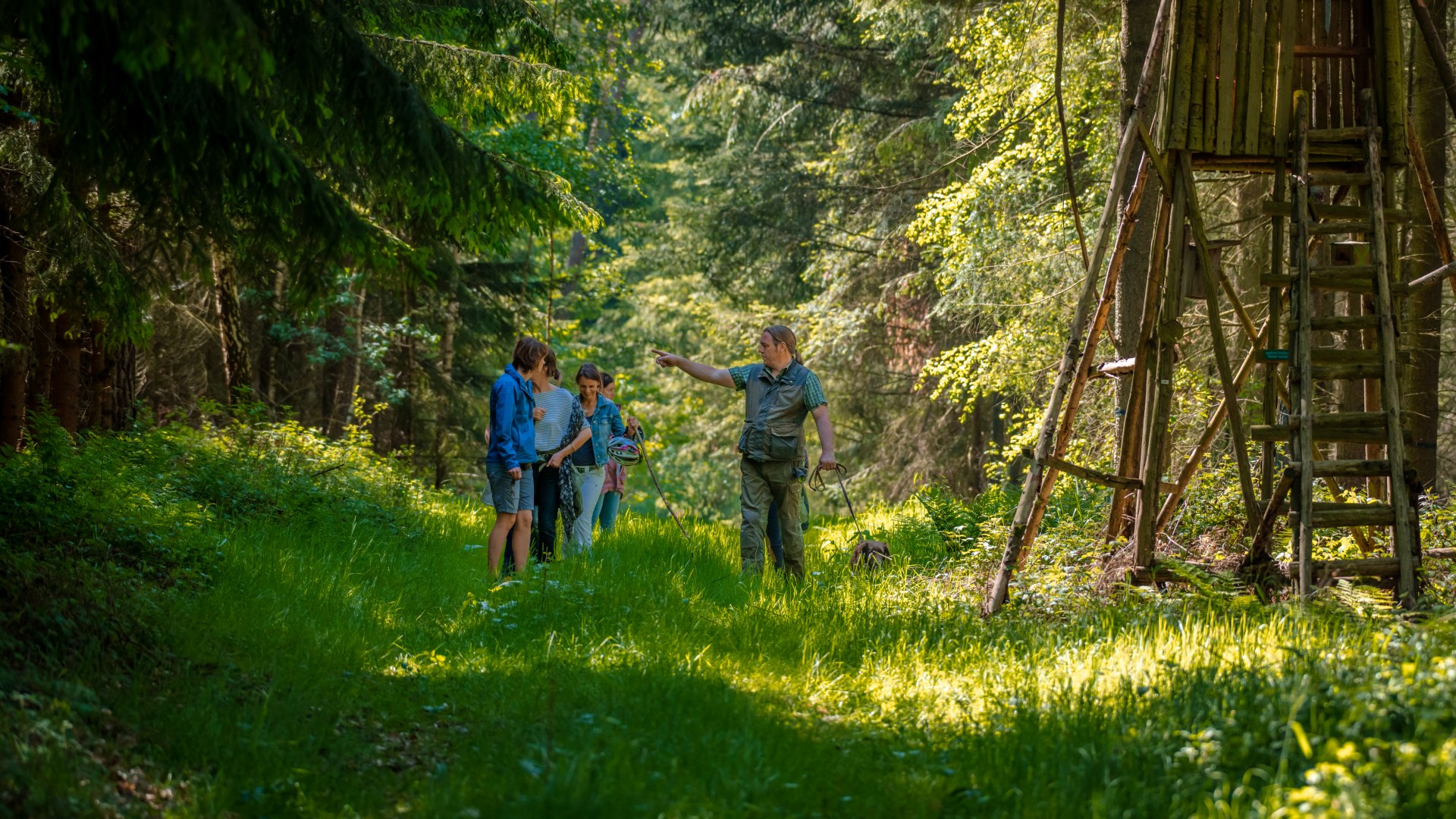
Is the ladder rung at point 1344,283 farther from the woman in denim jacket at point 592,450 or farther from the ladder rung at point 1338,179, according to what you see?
the woman in denim jacket at point 592,450

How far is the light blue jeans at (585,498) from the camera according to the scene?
945 centimetres

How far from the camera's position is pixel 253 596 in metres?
6.61

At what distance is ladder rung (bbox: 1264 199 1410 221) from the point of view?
7.18 m

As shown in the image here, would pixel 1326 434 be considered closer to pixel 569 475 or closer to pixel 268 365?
pixel 569 475

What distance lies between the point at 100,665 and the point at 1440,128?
34.6ft

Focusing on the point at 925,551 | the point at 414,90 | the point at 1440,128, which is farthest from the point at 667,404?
the point at 414,90

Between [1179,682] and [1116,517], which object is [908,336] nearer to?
[1116,517]

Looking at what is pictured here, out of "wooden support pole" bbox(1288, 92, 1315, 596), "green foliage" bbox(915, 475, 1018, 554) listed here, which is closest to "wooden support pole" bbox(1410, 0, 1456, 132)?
"wooden support pole" bbox(1288, 92, 1315, 596)

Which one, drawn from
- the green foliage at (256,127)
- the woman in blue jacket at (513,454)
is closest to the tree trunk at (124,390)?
the green foliage at (256,127)

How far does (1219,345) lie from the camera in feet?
22.7

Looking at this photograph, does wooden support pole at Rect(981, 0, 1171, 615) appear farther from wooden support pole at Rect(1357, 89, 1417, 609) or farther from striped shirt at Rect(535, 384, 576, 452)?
striped shirt at Rect(535, 384, 576, 452)

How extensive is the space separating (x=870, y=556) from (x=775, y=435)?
147cm

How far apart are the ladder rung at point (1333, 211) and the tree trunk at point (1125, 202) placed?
1483 mm

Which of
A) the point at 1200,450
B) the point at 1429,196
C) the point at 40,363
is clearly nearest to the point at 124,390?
the point at 40,363
